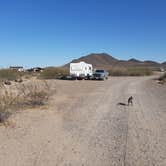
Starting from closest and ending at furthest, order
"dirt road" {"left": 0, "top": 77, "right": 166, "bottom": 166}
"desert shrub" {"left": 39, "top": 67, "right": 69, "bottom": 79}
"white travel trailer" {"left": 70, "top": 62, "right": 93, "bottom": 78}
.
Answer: "dirt road" {"left": 0, "top": 77, "right": 166, "bottom": 166} < "white travel trailer" {"left": 70, "top": 62, "right": 93, "bottom": 78} < "desert shrub" {"left": 39, "top": 67, "right": 69, "bottom": 79}

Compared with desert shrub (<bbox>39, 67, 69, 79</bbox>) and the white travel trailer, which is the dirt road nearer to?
the white travel trailer

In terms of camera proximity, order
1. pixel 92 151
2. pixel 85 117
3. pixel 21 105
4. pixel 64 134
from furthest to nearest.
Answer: pixel 21 105 → pixel 85 117 → pixel 64 134 → pixel 92 151

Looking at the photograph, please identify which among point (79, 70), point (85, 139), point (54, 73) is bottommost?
point (85, 139)

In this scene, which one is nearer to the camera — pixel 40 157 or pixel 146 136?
pixel 40 157

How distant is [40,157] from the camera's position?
7793mm

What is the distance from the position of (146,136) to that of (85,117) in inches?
166

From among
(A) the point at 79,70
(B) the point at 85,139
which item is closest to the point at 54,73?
(A) the point at 79,70

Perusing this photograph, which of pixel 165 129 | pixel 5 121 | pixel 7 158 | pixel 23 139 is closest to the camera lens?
pixel 7 158

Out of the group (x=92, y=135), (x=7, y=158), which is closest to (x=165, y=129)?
(x=92, y=135)

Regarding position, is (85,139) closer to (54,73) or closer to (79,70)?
(79,70)

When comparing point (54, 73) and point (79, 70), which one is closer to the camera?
point (79, 70)

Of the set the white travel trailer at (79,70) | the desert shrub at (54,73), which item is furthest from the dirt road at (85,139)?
the desert shrub at (54,73)

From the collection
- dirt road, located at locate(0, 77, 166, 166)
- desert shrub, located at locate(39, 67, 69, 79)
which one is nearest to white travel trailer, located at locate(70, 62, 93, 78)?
desert shrub, located at locate(39, 67, 69, 79)

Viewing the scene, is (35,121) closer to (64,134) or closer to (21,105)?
(64,134)
